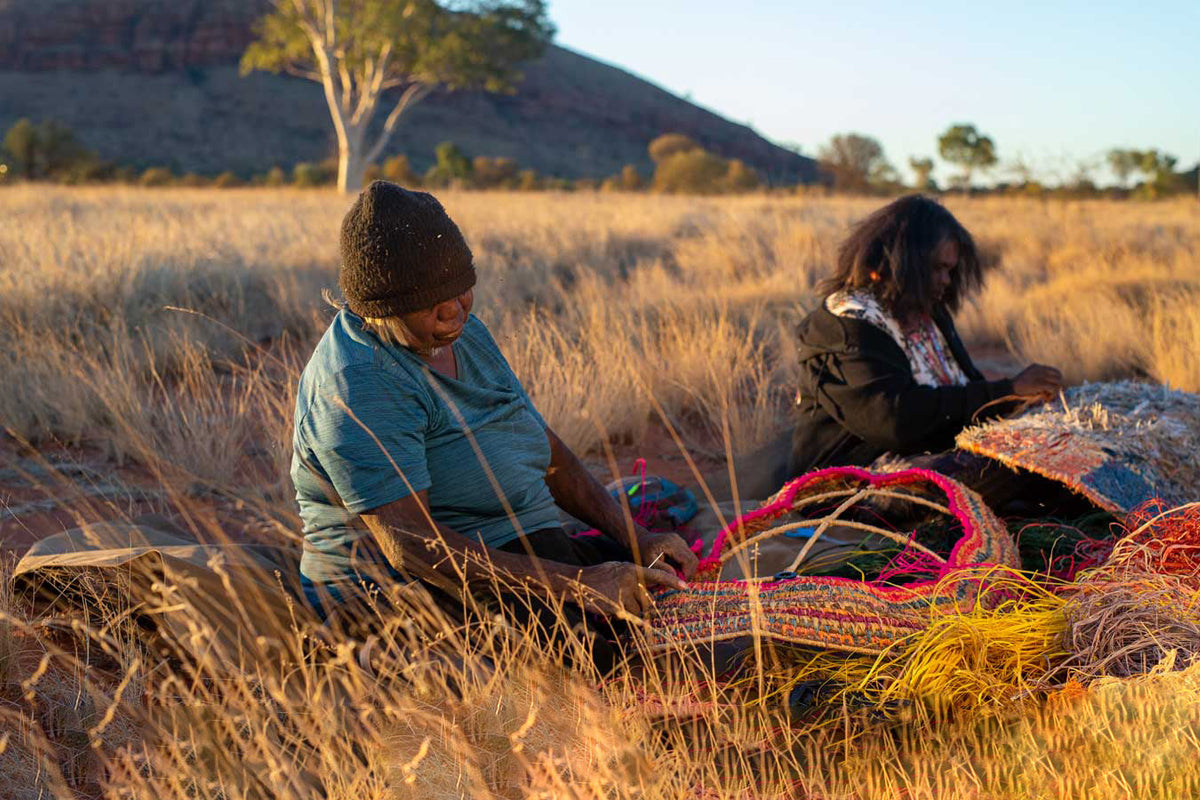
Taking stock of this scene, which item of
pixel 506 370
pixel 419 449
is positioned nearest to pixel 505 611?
pixel 419 449

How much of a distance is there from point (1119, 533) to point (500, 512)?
1.91 meters

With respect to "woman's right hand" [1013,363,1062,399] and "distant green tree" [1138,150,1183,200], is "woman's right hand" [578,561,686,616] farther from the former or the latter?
"distant green tree" [1138,150,1183,200]

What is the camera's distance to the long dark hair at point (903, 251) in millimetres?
3643

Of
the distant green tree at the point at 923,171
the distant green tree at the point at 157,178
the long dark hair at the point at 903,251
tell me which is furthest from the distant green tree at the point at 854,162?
the long dark hair at the point at 903,251

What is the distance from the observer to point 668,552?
263 centimetres

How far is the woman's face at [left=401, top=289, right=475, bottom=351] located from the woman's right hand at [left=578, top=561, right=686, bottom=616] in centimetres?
62

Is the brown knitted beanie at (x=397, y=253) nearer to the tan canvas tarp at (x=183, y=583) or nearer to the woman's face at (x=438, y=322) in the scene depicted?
the woman's face at (x=438, y=322)

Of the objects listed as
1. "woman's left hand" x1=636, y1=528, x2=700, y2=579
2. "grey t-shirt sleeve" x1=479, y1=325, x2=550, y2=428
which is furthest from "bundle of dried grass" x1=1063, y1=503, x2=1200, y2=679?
"grey t-shirt sleeve" x1=479, y1=325, x2=550, y2=428

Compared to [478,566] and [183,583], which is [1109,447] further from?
[183,583]

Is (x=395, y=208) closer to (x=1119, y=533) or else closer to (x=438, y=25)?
(x=1119, y=533)

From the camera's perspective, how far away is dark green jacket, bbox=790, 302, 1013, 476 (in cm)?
348

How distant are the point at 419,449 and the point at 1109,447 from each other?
Result: 2.15 metres

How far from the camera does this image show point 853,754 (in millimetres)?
2156

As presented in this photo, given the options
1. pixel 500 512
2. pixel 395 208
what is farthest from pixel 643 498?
pixel 395 208
